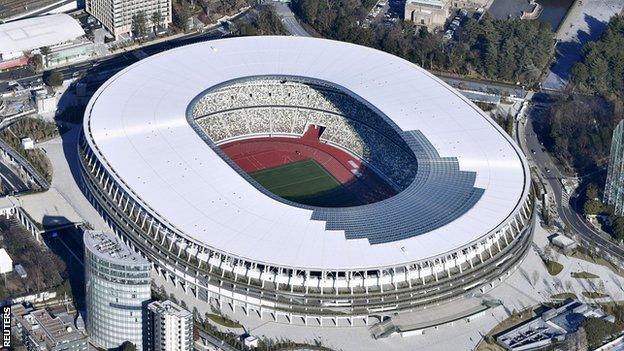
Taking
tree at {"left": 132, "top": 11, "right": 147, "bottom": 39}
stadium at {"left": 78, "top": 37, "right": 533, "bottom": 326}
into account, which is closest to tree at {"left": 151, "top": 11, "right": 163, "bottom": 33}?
tree at {"left": 132, "top": 11, "right": 147, "bottom": 39}

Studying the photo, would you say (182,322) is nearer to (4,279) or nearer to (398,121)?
(4,279)

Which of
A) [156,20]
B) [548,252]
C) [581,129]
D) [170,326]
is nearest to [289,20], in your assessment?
[156,20]

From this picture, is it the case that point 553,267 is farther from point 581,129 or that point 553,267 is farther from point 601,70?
point 601,70

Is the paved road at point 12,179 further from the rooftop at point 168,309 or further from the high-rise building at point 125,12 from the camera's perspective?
the rooftop at point 168,309

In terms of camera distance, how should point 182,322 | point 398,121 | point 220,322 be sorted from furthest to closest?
point 398,121
point 220,322
point 182,322

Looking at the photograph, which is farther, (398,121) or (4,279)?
(398,121)

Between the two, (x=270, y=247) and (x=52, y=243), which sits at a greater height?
(x=270, y=247)

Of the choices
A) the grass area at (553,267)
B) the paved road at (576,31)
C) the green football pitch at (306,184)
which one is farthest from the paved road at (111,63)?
the grass area at (553,267)

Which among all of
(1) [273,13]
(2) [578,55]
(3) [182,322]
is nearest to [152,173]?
(3) [182,322]
